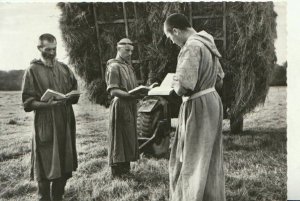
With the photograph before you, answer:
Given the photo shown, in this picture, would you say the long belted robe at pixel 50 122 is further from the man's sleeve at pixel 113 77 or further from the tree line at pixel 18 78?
the man's sleeve at pixel 113 77

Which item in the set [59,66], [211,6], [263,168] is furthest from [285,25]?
[59,66]

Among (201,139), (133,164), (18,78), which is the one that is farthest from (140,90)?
(18,78)

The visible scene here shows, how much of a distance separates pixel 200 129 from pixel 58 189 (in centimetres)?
144

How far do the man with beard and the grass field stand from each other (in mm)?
135

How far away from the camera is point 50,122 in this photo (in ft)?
12.9

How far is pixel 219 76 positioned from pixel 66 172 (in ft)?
5.37

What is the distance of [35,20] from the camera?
4.15m

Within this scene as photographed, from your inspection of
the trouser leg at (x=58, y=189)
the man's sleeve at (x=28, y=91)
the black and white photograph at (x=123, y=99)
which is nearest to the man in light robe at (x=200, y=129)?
the black and white photograph at (x=123, y=99)

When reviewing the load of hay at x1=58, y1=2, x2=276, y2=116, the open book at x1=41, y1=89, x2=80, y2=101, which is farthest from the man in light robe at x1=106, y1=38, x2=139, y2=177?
the open book at x1=41, y1=89, x2=80, y2=101

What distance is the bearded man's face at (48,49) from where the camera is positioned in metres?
3.92

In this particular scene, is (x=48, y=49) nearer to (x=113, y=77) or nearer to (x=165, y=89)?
(x=113, y=77)

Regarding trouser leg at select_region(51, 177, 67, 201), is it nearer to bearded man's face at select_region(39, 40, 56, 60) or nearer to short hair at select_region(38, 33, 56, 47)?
bearded man's face at select_region(39, 40, 56, 60)

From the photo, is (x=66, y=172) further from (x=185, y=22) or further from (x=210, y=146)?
(x=185, y=22)

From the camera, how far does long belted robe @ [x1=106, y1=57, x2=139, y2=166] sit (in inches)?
163
